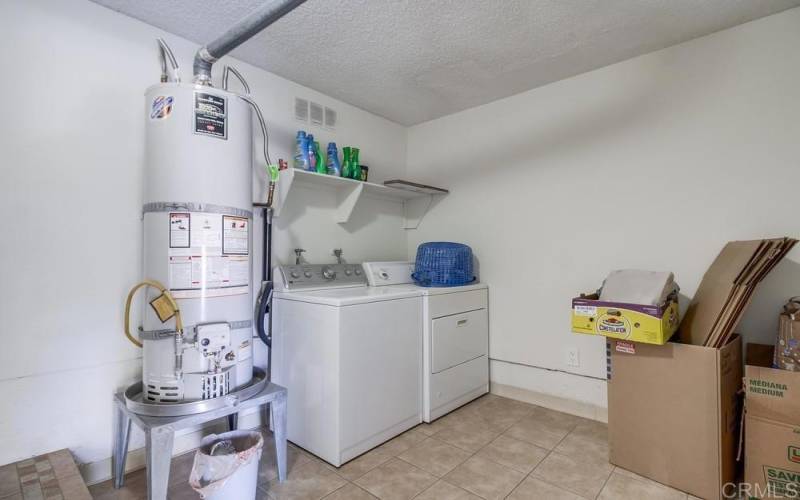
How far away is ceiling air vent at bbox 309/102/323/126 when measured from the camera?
264 cm

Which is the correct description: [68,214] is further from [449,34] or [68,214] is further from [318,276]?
[449,34]

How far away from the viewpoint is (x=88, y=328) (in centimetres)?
170

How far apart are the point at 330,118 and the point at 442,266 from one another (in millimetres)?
1387

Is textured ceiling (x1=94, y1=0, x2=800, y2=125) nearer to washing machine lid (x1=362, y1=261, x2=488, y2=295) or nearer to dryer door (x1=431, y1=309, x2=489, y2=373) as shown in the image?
washing machine lid (x1=362, y1=261, x2=488, y2=295)

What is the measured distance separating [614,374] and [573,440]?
0.54 m

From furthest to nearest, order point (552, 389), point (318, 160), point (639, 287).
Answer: point (552, 389) → point (318, 160) → point (639, 287)

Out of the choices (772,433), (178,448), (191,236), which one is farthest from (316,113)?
(772,433)

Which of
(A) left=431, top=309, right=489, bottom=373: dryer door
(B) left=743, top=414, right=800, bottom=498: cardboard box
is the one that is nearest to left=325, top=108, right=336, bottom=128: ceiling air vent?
(A) left=431, top=309, right=489, bottom=373: dryer door

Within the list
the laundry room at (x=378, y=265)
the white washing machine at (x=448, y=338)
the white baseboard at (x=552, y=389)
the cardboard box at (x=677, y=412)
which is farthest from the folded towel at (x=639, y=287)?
the white washing machine at (x=448, y=338)

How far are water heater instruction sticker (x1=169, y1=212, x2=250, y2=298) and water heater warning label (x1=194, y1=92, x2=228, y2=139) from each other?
357 mm

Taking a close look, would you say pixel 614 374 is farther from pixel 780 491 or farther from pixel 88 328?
pixel 88 328

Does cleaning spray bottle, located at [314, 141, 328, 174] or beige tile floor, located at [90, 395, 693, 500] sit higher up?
cleaning spray bottle, located at [314, 141, 328, 174]

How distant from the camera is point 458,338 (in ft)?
8.39

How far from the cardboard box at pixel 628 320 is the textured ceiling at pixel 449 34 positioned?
1430 mm
